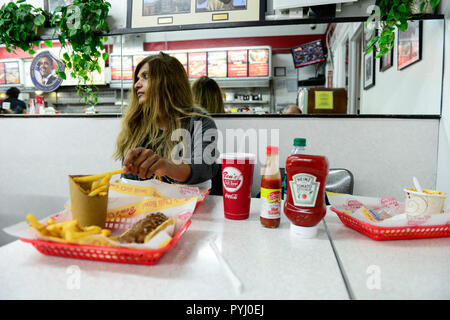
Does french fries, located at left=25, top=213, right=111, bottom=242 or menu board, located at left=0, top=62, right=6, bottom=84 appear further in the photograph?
menu board, located at left=0, top=62, right=6, bottom=84

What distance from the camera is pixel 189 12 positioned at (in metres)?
1.99

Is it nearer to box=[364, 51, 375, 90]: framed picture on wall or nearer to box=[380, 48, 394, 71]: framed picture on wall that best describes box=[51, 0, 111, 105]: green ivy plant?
box=[380, 48, 394, 71]: framed picture on wall

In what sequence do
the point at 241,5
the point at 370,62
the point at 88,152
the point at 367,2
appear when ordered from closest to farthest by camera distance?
1. the point at 367,2
2. the point at 241,5
3. the point at 88,152
4. the point at 370,62

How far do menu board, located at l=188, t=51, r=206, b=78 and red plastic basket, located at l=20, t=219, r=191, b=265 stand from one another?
16.0 ft

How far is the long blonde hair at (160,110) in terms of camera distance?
1639mm

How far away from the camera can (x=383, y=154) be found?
6.37 feet

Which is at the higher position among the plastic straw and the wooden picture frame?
the wooden picture frame

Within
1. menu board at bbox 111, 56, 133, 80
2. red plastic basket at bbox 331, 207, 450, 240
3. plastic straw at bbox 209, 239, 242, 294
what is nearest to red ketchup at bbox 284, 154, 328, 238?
red plastic basket at bbox 331, 207, 450, 240

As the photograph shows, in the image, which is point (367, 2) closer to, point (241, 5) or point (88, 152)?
point (241, 5)

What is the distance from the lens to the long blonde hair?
1.64m

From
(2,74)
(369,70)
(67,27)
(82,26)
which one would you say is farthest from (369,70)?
(2,74)

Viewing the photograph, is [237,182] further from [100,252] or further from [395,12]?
[395,12]

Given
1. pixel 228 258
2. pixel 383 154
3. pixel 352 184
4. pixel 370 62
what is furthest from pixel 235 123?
pixel 370 62

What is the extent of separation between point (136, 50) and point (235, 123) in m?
3.82
